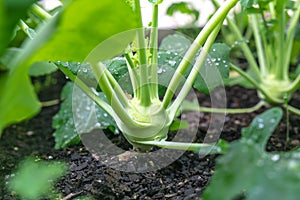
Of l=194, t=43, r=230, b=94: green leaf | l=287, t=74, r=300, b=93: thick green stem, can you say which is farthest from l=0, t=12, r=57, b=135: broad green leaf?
l=287, t=74, r=300, b=93: thick green stem

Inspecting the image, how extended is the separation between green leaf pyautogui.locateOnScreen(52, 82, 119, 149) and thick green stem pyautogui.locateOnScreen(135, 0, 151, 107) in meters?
0.16

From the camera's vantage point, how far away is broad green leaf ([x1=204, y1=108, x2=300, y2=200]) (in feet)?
1.17

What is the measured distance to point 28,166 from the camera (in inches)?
16.0

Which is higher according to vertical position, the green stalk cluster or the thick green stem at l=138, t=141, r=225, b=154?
the green stalk cluster

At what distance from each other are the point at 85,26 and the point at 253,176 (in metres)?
0.17

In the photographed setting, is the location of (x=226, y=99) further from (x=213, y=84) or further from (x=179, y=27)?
(x=213, y=84)

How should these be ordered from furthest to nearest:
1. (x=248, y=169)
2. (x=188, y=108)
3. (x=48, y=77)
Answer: (x=48, y=77) → (x=188, y=108) → (x=248, y=169)

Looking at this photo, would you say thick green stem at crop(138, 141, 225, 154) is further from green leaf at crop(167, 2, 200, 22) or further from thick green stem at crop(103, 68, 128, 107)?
green leaf at crop(167, 2, 200, 22)

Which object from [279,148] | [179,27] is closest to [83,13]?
[279,148]

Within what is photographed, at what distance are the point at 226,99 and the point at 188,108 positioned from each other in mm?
149

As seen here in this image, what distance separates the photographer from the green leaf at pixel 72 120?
827mm

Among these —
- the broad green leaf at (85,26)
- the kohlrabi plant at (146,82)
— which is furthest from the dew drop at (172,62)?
the broad green leaf at (85,26)

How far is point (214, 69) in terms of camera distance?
76cm

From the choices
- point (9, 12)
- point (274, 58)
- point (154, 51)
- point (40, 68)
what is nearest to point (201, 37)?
point (154, 51)
